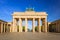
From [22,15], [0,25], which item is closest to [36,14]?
[22,15]

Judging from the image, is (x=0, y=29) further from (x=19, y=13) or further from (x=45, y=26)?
(x=45, y=26)

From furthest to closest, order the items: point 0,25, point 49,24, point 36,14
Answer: point 49,24, point 36,14, point 0,25

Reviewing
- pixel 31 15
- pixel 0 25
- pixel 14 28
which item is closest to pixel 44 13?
pixel 31 15

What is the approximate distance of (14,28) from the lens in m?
67.7

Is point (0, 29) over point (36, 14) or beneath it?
beneath

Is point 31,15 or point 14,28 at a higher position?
point 31,15

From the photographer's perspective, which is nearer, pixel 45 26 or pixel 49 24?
pixel 45 26

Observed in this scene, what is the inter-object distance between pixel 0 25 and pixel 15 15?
40.2 feet

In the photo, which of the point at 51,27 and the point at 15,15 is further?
the point at 51,27

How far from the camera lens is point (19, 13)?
66312 mm

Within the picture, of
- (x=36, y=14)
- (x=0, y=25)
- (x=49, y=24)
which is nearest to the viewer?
(x=0, y=25)

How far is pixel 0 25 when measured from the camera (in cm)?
5612

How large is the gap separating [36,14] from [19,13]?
28.6ft

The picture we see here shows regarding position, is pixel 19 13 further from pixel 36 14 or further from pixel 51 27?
pixel 51 27
